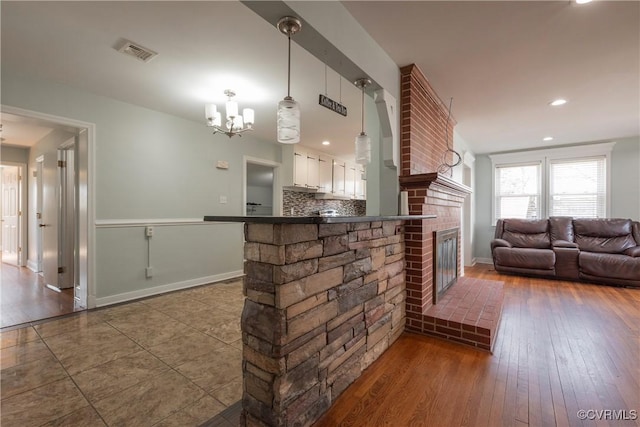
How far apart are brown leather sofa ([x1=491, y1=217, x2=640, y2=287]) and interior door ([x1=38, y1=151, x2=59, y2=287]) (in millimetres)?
6750

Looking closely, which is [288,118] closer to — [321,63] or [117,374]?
[321,63]

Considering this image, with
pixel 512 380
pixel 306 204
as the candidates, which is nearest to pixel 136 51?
pixel 512 380

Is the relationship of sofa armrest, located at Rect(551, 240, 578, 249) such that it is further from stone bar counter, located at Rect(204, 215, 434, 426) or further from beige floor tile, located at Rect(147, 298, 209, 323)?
beige floor tile, located at Rect(147, 298, 209, 323)

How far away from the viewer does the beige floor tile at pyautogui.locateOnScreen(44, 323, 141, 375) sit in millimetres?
1928

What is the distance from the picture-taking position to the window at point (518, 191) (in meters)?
5.51

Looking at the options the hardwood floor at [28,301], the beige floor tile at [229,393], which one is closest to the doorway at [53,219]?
the hardwood floor at [28,301]

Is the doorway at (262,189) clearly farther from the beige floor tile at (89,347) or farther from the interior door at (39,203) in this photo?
the interior door at (39,203)

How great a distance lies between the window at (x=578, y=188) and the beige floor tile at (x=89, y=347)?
6940 millimetres

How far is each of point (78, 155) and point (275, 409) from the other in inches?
141

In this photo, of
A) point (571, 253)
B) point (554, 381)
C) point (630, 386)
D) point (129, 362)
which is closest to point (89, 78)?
point (129, 362)

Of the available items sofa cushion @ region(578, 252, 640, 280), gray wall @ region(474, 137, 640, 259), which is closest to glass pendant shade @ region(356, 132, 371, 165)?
sofa cushion @ region(578, 252, 640, 280)

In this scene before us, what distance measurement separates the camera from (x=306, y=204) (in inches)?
219

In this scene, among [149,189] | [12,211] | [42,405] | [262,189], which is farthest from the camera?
[262,189]

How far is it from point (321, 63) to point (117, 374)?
2721mm
